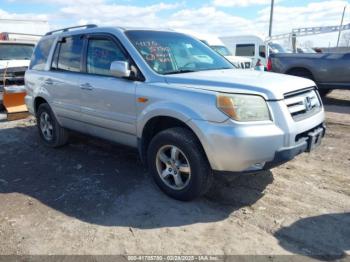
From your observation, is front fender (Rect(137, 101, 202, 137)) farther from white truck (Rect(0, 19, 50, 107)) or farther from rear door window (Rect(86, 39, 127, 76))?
white truck (Rect(0, 19, 50, 107))

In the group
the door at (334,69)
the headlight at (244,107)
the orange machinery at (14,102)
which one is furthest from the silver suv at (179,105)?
the door at (334,69)

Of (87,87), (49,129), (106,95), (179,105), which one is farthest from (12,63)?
(179,105)

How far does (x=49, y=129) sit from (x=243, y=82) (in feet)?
12.4

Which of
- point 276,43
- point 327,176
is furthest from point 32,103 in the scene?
point 276,43

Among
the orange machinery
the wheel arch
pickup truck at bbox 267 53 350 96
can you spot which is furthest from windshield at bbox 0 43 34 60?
pickup truck at bbox 267 53 350 96

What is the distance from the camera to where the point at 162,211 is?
364 cm

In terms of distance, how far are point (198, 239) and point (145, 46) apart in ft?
7.62

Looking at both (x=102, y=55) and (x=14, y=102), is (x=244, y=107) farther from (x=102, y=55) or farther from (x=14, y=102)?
(x=14, y=102)

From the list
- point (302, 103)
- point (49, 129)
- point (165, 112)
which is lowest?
point (49, 129)

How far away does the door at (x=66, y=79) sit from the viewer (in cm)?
490

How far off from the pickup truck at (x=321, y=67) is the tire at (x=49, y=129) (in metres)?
7.45

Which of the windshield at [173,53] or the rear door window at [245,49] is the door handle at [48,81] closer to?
the windshield at [173,53]

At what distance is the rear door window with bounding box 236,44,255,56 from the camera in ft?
53.3

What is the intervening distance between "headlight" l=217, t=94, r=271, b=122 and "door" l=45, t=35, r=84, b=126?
2.35m
